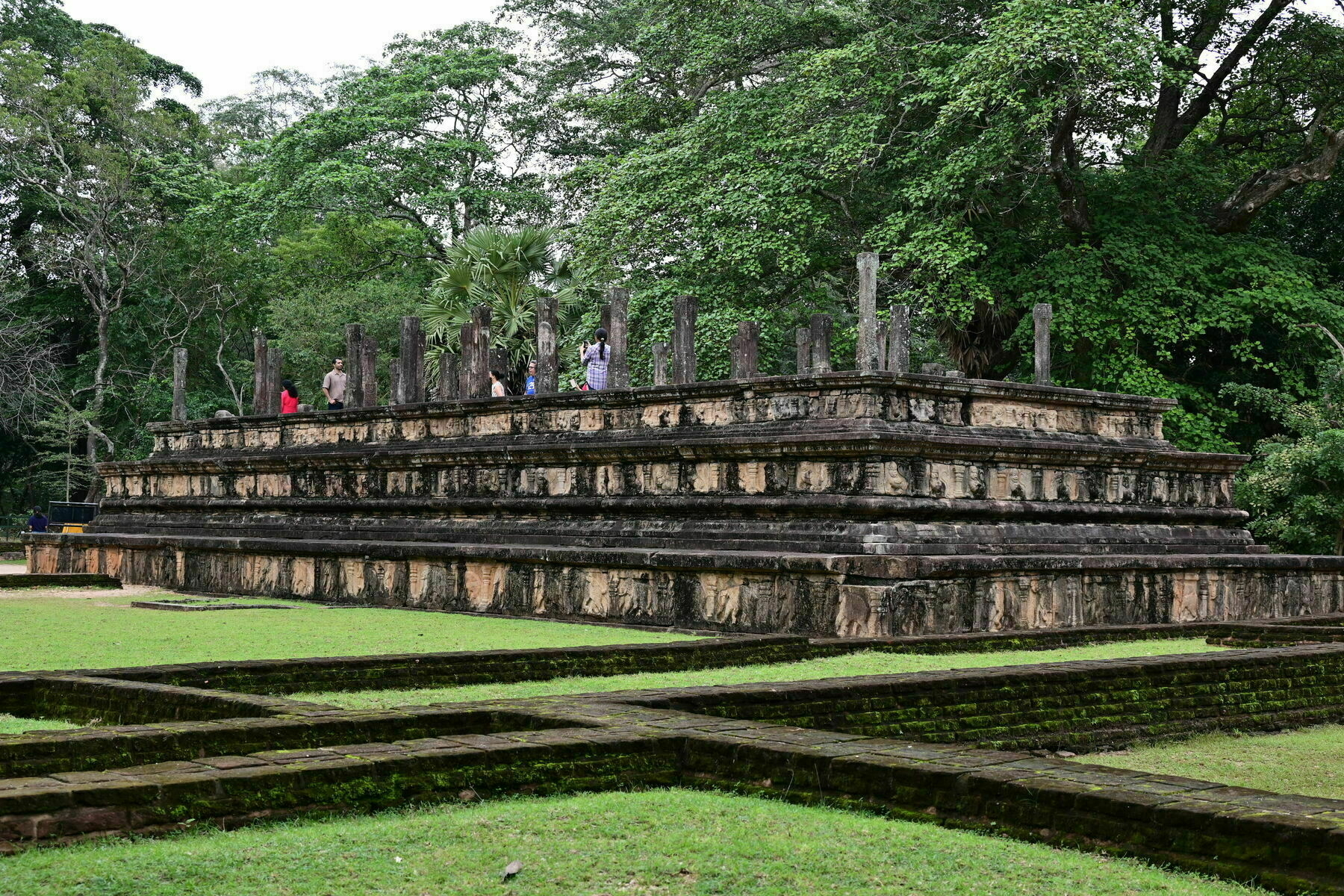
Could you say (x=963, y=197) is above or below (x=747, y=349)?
above

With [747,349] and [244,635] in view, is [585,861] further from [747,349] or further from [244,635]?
[747,349]

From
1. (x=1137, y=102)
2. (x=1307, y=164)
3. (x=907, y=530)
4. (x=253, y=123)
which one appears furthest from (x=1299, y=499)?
(x=253, y=123)

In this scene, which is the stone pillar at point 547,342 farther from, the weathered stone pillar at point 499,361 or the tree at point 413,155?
the tree at point 413,155

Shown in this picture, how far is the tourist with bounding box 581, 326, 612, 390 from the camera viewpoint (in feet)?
55.3

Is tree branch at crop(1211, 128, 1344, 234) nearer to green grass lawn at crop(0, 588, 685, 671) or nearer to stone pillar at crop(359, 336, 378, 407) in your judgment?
stone pillar at crop(359, 336, 378, 407)

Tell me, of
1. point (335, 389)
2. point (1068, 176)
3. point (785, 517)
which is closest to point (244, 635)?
point (785, 517)

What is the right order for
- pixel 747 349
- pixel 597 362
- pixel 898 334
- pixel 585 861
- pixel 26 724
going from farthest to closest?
pixel 597 362 < pixel 898 334 < pixel 747 349 < pixel 26 724 < pixel 585 861

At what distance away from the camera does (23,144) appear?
111ft

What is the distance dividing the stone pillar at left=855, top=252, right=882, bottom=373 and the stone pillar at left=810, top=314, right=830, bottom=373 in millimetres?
2613

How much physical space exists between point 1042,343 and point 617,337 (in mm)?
5108

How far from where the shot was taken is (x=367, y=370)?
18.5m

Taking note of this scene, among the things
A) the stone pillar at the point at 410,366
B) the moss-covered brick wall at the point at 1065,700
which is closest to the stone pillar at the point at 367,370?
the stone pillar at the point at 410,366

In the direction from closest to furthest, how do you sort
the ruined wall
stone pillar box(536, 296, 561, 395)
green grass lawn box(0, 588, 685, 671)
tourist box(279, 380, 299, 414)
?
green grass lawn box(0, 588, 685, 671) < the ruined wall < stone pillar box(536, 296, 561, 395) < tourist box(279, 380, 299, 414)

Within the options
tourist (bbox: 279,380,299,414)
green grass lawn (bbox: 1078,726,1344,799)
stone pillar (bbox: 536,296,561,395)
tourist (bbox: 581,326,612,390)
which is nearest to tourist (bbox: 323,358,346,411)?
tourist (bbox: 279,380,299,414)
